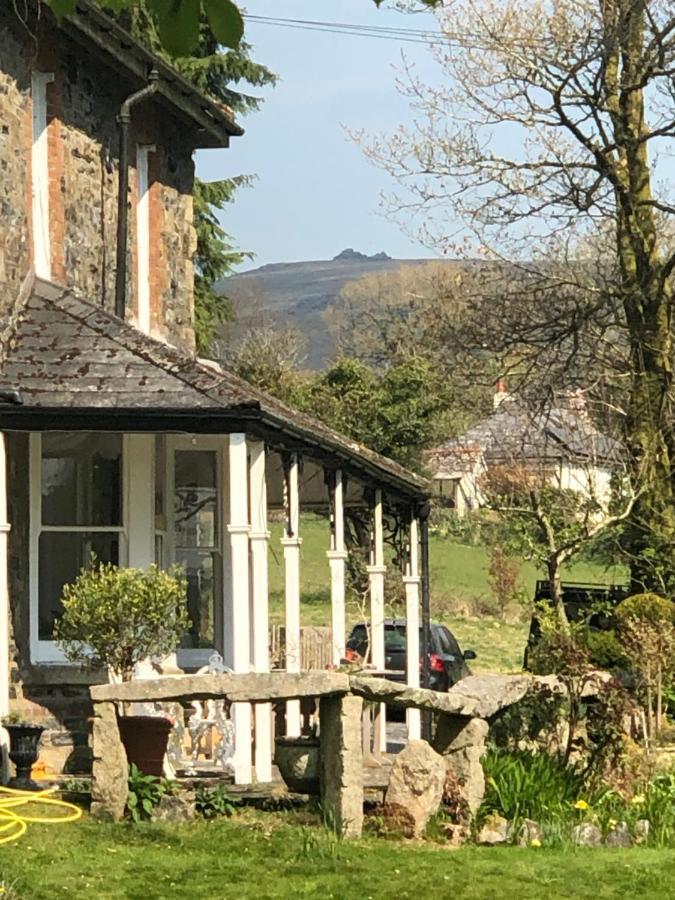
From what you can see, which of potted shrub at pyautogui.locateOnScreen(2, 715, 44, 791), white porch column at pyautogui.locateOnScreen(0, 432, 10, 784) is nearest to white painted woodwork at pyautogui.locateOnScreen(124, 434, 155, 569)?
white porch column at pyautogui.locateOnScreen(0, 432, 10, 784)

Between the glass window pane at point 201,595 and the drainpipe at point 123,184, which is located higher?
the drainpipe at point 123,184

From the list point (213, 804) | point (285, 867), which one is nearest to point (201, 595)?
point (213, 804)

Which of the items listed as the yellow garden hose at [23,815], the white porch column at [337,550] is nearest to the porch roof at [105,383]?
the white porch column at [337,550]

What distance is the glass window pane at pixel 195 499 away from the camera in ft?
54.0

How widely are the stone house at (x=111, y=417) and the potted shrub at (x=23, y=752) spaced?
2.34ft

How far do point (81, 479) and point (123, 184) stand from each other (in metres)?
3.26

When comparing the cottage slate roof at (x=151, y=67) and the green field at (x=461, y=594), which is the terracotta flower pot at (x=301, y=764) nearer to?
the cottage slate roof at (x=151, y=67)

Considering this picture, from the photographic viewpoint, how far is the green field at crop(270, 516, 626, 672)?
1281 inches

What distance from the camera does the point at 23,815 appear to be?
465 inches

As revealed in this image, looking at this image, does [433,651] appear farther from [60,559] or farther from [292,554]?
[60,559]

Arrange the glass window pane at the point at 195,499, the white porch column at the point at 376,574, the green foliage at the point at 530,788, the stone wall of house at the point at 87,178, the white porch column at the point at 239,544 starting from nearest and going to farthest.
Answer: the green foliage at the point at 530,788
the white porch column at the point at 239,544
the stone wall of house at the point at 87,178
the glass window pane at the point at 195,499
the white porch column at the point at 376,574

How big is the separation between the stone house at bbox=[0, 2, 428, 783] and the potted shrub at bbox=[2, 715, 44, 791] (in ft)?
2.34

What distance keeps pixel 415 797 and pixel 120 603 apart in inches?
108

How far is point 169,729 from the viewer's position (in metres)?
12.3
